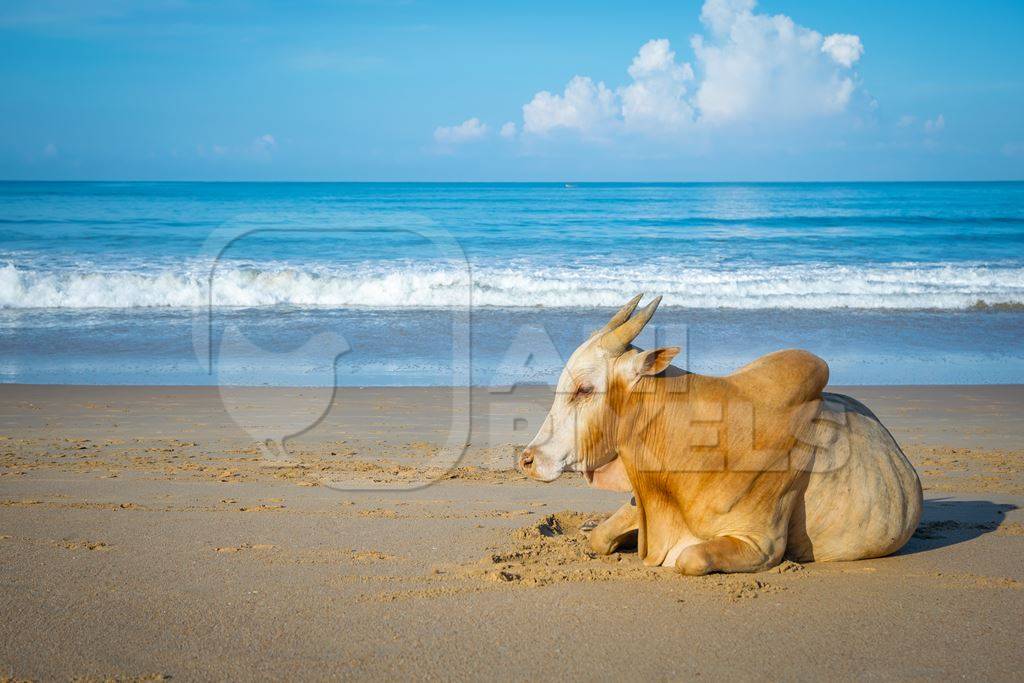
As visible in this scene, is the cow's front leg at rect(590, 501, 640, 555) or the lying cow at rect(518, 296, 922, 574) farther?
the cow's front leg at rect(590, 501, 640, 555)

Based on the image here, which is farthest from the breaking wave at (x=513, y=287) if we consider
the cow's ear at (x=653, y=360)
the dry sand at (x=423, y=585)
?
the cow's ear at (x=653, y=360)

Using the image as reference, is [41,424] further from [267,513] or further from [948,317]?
[948,317]

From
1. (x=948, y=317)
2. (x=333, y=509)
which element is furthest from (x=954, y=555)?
(x=948, y=317)

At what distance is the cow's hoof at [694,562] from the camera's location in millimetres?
4273

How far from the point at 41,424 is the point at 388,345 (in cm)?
626

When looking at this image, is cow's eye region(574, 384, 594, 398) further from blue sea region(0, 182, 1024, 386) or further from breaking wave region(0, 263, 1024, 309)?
breaking wave region(0, 263, 1024, 309)

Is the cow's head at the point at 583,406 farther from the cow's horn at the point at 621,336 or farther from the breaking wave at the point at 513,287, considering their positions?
the breaking wave at the point at 513,287

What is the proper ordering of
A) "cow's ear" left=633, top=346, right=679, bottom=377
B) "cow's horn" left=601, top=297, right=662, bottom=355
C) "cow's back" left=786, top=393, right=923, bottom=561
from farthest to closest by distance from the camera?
"cow's back" left=786, top=393, right=923, bottom=561
"cow's horn" left=601, top=297, right=662, bottom=355
"cow's ear" left=633, top=346, right=679, bottom=377

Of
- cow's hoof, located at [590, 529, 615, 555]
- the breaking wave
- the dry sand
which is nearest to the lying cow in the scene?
the dry sand

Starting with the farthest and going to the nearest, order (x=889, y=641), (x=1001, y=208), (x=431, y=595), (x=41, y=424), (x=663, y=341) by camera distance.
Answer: (x=1001, y=208), (x=663, y=341), (x=41, y=424), (x=431, y=595), (x=889, y=641)

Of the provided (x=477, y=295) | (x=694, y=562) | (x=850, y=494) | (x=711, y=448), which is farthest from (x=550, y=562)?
(x=477, y=295)

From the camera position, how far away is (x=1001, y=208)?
55094 millimetres

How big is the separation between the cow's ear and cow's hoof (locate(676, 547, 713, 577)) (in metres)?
0.84

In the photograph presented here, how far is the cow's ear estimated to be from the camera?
415 centimetres
